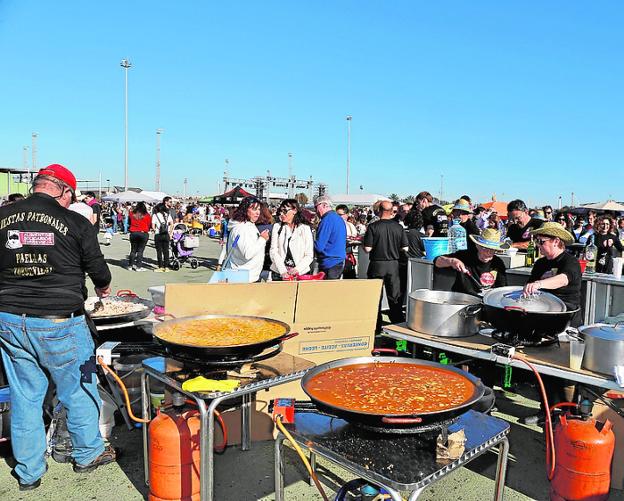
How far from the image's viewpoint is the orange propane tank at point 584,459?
2771mm

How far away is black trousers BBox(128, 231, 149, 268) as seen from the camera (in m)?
12.7

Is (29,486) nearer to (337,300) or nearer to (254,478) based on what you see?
(254,478)

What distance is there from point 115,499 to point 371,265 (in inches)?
173

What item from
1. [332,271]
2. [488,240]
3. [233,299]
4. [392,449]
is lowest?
[392,449]

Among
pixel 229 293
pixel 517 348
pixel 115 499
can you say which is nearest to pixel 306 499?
pixel 115 499

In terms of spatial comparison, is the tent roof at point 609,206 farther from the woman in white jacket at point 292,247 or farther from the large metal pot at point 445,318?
the large metal pot at point 445,318

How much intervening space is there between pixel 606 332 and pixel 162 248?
1174 centimetres

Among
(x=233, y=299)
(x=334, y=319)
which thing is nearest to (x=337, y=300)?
(x=334, y=319)

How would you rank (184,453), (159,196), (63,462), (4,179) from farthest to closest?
(4,179)
(159,196)
(63,462)
(184,453)

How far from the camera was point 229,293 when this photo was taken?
137 inches

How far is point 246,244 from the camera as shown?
211 inches

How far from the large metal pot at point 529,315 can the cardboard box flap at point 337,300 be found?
101 cm

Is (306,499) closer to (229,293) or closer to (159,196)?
(229,293)

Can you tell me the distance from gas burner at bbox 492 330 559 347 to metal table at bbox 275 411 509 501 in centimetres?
103
